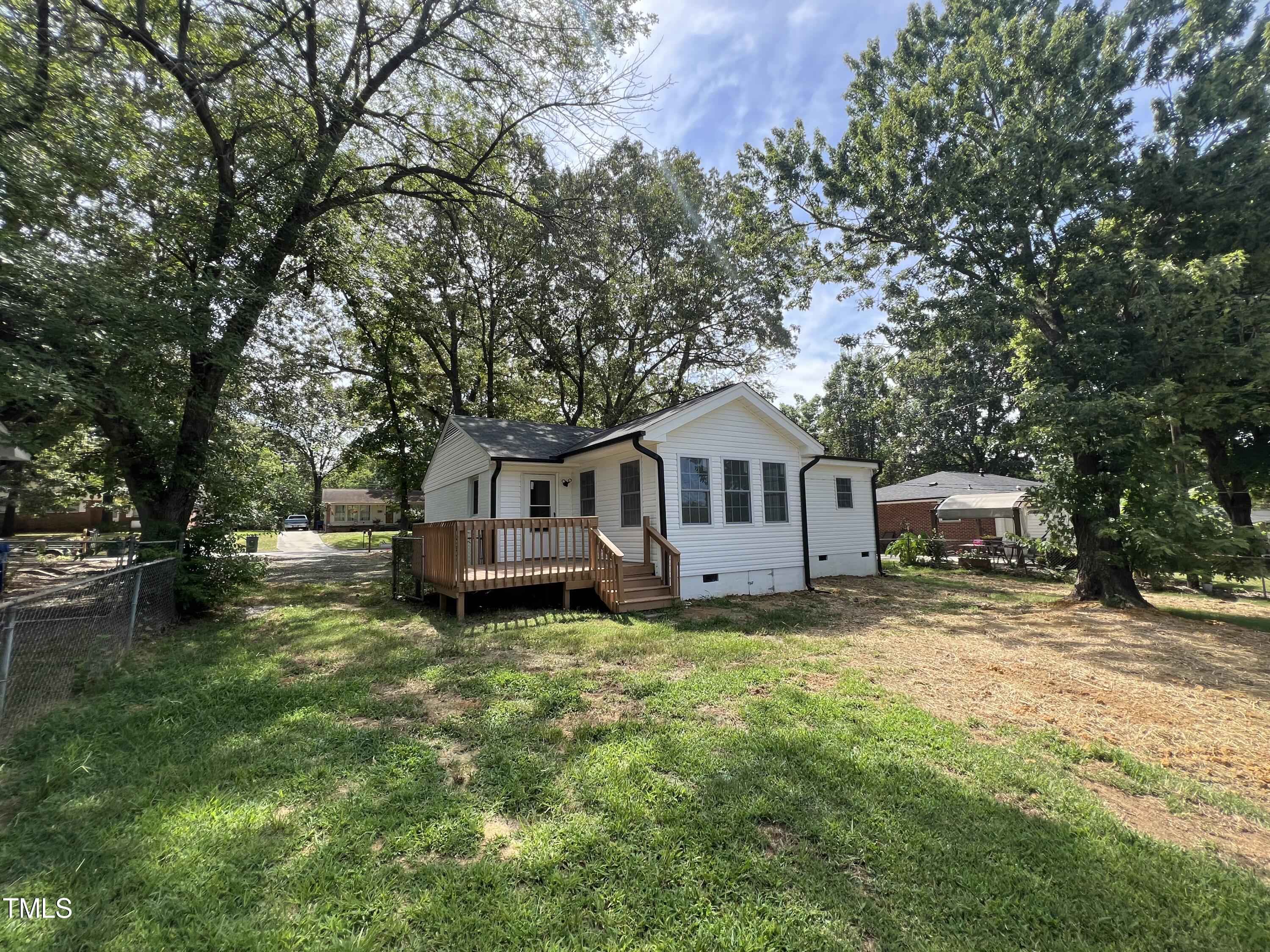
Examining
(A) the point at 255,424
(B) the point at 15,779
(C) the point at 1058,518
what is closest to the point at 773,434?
(C) the point at 1058,518

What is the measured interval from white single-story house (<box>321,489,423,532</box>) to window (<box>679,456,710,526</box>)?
42.4 metres

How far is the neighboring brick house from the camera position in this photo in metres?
19.8

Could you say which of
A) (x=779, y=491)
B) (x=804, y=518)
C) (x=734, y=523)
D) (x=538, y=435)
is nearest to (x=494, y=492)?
(x=538, y=435)

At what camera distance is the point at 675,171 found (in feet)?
60.1

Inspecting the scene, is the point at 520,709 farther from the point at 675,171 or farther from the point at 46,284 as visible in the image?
the point at 675,171

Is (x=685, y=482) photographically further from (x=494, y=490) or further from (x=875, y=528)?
(x=875, y=528)

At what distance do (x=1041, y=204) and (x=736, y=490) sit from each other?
838cm

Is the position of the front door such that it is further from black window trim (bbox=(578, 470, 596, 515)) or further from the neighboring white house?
black window trim (bbox=(578, 470, 596, 515))

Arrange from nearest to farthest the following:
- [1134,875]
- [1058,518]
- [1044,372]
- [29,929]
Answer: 1. [29,929]
2. [1134,875]
3. [1044,372]
4. [1058,518]

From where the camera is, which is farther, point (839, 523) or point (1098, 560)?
point (839, 523)

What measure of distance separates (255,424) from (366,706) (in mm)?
11066

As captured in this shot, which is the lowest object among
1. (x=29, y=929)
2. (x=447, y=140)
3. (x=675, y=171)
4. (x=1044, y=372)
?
(x=29, y=929)

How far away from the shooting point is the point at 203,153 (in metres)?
8.92

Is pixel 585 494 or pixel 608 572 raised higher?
pixel 585 494
